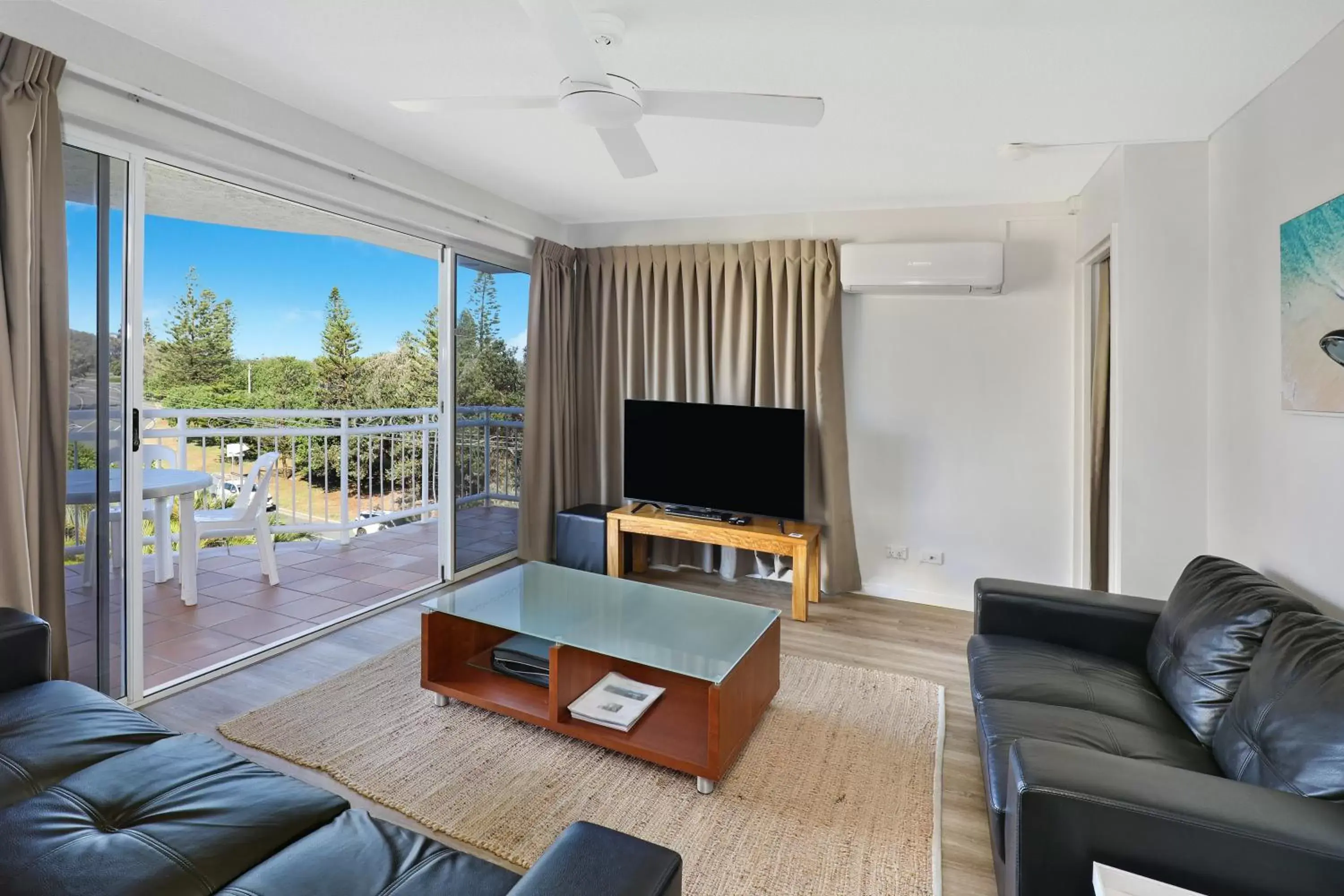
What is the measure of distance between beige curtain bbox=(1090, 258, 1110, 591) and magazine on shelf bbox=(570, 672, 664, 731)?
→ 2464mm

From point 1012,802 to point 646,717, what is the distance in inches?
50.8

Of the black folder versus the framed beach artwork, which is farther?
the black folder

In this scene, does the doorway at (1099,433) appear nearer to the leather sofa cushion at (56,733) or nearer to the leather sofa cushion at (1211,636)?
the leather sofa cushion at (1211,636)

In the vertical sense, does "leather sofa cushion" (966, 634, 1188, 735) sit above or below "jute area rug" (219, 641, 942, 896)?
above

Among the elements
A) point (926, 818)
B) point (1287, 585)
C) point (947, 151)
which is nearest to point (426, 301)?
point (947, 151)

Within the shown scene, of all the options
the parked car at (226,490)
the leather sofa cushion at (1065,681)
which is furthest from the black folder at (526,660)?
the parked car at (226,490)

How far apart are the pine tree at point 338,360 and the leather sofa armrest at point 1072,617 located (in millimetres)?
5478

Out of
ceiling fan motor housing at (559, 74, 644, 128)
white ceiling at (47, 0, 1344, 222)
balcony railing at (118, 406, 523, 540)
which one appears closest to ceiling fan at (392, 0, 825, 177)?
ceiling fan motor housing at (559, 74, 644, 128)

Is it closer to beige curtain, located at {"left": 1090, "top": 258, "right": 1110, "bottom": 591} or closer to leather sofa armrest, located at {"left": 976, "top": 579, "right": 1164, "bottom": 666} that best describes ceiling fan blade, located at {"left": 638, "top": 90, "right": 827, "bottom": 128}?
leather sofa armrest, located at {"left": 976, "top": 579, "right": 1164, "bottom": 666}

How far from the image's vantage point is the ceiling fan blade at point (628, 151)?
204 centimetres

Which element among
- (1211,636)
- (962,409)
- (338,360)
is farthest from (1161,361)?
(338,360)

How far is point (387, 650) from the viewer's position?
10.0 ft

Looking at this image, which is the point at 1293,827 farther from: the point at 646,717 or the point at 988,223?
the point at 988,223

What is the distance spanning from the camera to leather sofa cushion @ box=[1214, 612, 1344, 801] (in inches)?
49.6
